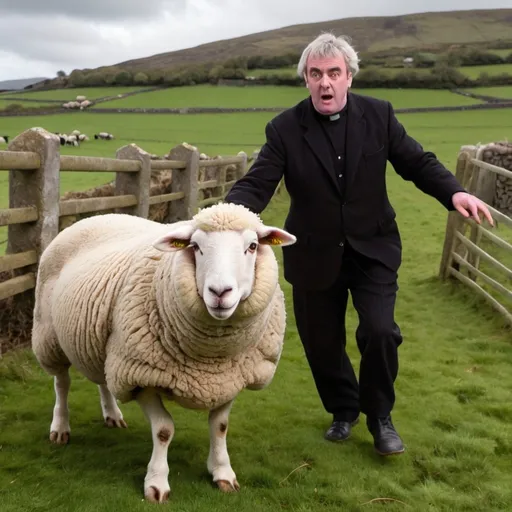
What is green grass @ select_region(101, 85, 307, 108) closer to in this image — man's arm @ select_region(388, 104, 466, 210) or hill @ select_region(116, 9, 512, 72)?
hill @ select_region(116, 9, 512, 72)

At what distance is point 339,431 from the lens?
326cm

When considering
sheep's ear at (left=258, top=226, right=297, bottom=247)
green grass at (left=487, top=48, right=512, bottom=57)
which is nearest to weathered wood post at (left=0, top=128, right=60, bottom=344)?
sheep's ear at (left=258, top=226, right=297, bottom=247)

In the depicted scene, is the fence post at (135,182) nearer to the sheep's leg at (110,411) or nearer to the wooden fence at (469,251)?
the sheep's leg at (110,411)

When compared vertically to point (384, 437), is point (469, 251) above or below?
above

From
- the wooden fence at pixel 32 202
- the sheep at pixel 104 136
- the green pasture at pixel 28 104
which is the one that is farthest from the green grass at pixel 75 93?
the wooden fence at pixel 32 202

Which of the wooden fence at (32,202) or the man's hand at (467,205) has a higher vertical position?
the man's hand at (467,205)

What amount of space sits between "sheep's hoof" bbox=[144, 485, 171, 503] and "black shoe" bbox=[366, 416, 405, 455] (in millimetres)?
1113

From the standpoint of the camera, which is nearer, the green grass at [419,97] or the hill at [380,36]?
the green grass at [419,97]

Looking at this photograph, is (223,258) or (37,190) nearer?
(223,258)

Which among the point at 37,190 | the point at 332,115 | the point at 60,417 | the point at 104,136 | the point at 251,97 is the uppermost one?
the point at 251,97

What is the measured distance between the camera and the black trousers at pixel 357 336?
293 cm

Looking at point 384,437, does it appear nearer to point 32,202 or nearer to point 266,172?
point 266,172

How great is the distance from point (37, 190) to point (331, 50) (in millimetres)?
2322

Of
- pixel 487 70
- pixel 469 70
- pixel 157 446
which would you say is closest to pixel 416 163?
pixel 157 446
